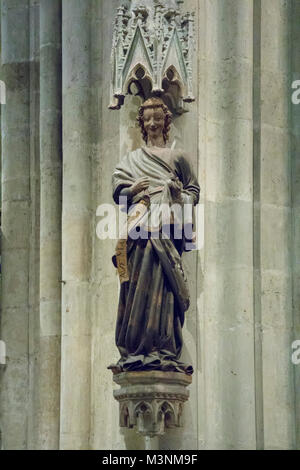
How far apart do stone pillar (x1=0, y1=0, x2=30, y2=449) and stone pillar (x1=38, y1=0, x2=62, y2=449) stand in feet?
1.54

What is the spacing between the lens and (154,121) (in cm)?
2455

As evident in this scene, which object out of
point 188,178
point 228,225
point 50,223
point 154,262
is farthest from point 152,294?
point 50,223


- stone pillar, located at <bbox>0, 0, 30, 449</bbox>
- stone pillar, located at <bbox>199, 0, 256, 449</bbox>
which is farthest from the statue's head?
stone pillar, located at <bbox>0, 0, 30, 449</bbox>

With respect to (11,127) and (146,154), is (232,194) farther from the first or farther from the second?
(11,127)

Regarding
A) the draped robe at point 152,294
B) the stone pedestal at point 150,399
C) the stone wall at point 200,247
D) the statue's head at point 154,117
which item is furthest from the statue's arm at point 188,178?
the stone pedestal at point 150,399

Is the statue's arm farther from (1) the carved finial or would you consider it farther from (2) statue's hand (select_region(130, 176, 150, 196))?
(1) the carved finial

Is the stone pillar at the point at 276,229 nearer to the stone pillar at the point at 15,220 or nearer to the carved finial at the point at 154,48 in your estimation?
the carved finial at the point at 154,48

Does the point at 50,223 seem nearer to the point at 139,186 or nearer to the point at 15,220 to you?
the point at 15,220

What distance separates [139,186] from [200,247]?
110 centimetres

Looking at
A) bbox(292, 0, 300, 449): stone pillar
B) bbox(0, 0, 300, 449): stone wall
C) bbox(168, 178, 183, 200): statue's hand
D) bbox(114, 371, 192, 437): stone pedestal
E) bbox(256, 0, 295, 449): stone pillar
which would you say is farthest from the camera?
bbox(292, 0, 300, 449): stone pillar

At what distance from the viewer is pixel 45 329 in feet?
86.1

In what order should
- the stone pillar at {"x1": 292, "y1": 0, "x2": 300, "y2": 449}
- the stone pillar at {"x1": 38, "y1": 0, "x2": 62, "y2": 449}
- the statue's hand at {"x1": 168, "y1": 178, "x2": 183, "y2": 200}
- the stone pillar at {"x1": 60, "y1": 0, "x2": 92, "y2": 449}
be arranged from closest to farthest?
the statue's hand at {"x1": 168, "y1": 178, "x2": 183, "y2": 200}
the stone pillar at {"x1": 292, "y1": 0, "x2": 300, "y2": 449}
the stone pillar at {"x1": 60, "y1": 0, "x2": 92, "y2": 449}
the stone pillar at {"x1": 38, "y1": 0, "x2": 62, "y2": 449}

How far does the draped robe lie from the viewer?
2392 cm

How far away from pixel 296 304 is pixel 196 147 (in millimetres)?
1967
